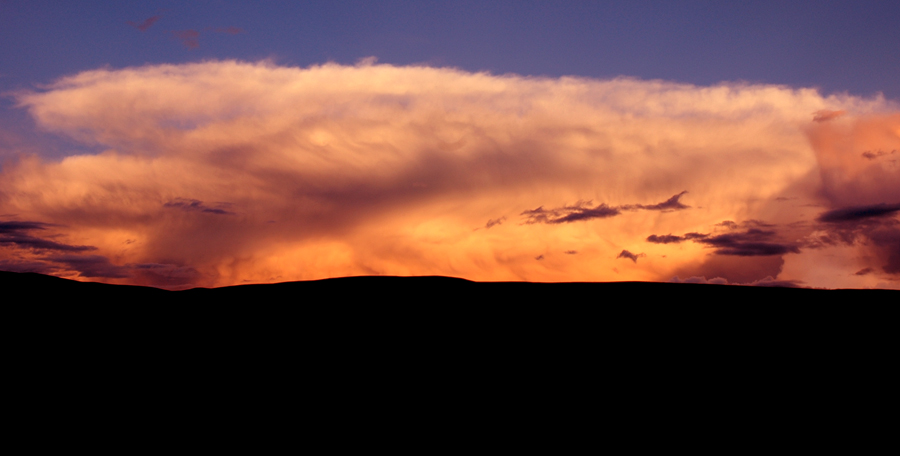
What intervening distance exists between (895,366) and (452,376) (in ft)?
25.5

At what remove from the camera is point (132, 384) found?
8.80 meters

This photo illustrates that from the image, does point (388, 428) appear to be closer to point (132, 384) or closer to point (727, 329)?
point (132, 384)

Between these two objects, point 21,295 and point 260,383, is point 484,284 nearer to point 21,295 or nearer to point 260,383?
point 260,383

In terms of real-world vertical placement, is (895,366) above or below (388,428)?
above

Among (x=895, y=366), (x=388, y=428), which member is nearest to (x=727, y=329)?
(x=895, y=366)

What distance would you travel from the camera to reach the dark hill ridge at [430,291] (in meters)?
13.7

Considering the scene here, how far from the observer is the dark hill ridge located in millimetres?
13695

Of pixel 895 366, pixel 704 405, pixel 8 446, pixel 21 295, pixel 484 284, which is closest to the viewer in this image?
pixel 8 446

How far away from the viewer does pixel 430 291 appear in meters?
14.4

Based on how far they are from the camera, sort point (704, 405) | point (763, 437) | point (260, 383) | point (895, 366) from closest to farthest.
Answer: point (763, 437), point (704, 405), point (260, 383), point (895, 366)

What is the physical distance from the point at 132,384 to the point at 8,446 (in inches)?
77.5

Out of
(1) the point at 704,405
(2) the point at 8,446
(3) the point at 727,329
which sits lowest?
(2) the point at 8,446

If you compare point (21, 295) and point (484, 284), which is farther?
point (484, 284)

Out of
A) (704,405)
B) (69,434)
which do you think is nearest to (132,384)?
(69,434)
